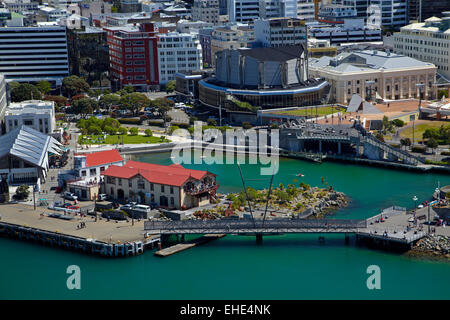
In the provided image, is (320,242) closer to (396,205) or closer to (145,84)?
(396,205)

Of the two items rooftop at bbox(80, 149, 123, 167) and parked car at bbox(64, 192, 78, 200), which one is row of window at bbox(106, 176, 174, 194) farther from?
rooftop at bbox(80, 149, 123, 167)

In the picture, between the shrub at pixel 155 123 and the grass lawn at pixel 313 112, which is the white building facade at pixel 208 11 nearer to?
the shrub at pixel 155 123

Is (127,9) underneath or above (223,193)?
above

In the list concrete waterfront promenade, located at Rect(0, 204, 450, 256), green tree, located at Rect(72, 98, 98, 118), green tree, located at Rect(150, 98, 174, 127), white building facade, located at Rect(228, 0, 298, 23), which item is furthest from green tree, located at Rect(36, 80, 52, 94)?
concrete waterfront promenade, located at Rect(0, 204, 450, 256)

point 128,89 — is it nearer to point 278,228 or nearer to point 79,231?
point 79,231

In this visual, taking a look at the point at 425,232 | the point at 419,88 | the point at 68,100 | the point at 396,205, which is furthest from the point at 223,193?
the point at 68,100
